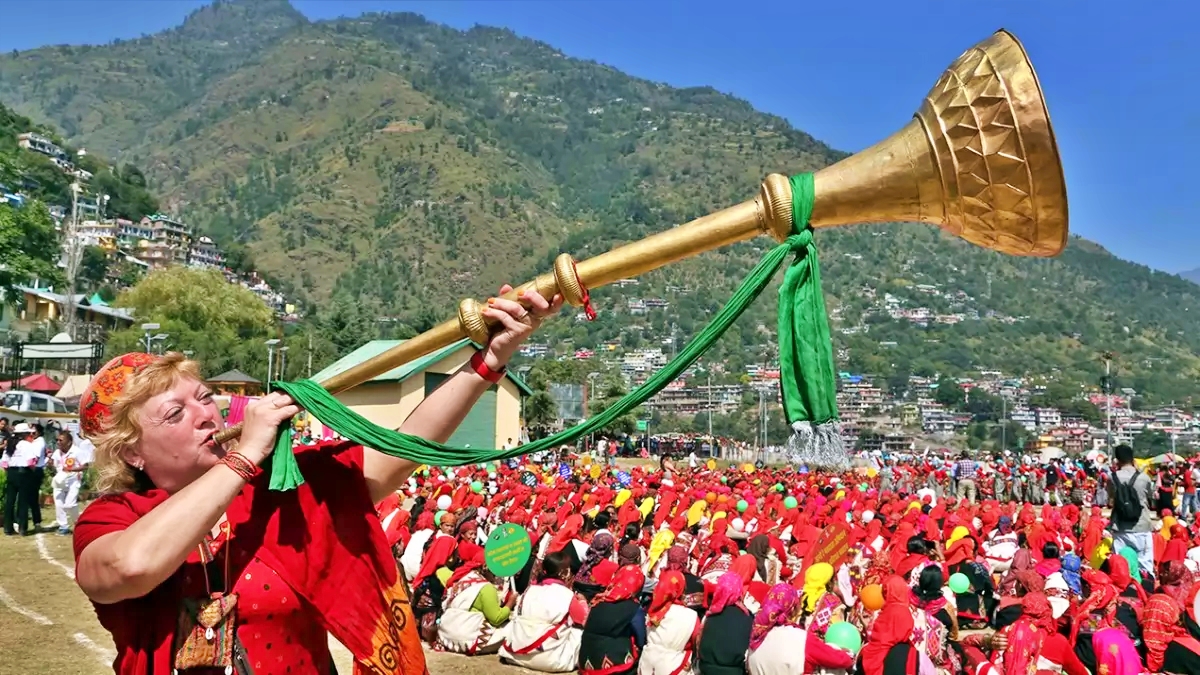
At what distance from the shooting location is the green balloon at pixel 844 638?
6980 millimetres

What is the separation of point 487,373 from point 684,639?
5449mm

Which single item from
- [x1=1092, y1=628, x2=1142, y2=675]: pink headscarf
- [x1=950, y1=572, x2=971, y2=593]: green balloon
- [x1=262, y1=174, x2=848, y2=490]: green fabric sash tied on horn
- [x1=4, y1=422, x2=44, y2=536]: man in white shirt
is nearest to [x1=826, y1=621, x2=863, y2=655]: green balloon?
[x1=1092, y1=628, x2=1142, y2=675]: pink headscarf

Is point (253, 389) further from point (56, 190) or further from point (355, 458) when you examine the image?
point (56, 190)

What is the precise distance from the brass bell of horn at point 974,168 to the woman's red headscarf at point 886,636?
13.7ft

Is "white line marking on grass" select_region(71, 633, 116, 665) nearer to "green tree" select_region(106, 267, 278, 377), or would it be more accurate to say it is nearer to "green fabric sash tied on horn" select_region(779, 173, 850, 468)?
"green fabric sash tied on horn" select_region(779, 173, 850, 468)

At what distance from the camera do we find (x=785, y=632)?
22.2 ft

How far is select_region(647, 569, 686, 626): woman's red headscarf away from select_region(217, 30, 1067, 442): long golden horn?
5468mm

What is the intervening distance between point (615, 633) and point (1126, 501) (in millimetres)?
6316

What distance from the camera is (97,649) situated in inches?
342

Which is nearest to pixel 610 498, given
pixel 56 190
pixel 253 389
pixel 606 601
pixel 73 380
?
pixel 606 601

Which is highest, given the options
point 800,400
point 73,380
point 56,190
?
point 56,190

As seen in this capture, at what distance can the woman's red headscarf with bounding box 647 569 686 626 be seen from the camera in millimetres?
7762

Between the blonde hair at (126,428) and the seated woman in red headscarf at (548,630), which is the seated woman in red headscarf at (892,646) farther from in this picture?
the blonde hair at (126,428)

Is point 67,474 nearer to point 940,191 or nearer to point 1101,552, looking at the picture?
point 1101,552
